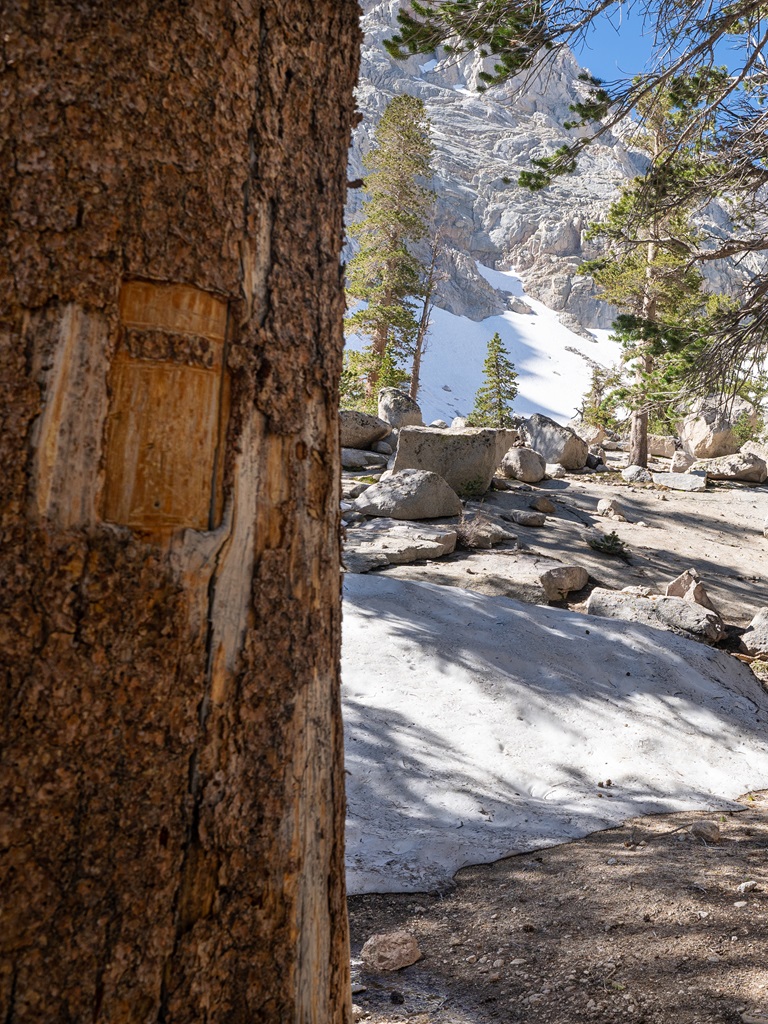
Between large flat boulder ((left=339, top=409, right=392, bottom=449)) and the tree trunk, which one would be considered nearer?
the tree trunk

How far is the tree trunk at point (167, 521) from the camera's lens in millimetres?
1022

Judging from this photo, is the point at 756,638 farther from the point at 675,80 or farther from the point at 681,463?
the point at 681,463

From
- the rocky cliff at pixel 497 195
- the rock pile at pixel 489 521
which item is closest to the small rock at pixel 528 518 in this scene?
the rock pile at pixel 489 521

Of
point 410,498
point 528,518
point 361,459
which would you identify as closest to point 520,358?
point 361,459

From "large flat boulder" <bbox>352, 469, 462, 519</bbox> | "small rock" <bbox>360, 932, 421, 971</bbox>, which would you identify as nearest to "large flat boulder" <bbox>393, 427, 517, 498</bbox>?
"large flat boulder" <bbox>352, 469, 462, 519</bbox>

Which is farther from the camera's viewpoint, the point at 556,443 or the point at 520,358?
the point at 520,358

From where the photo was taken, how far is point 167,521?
3.76 ft

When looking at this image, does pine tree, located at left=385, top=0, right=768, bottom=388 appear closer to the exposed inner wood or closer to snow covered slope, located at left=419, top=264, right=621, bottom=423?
the exposed inner wood

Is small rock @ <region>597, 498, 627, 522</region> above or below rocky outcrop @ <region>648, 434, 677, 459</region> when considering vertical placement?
below

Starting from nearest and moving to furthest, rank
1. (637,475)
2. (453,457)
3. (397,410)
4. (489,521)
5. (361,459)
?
(489,521), (453,457), (361,459), (637,475), (397,410)

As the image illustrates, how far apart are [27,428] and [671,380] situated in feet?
27.1

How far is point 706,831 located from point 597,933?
1.53m

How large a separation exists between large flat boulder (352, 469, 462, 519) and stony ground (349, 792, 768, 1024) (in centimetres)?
742

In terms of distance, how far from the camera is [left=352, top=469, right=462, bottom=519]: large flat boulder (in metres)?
11.0
